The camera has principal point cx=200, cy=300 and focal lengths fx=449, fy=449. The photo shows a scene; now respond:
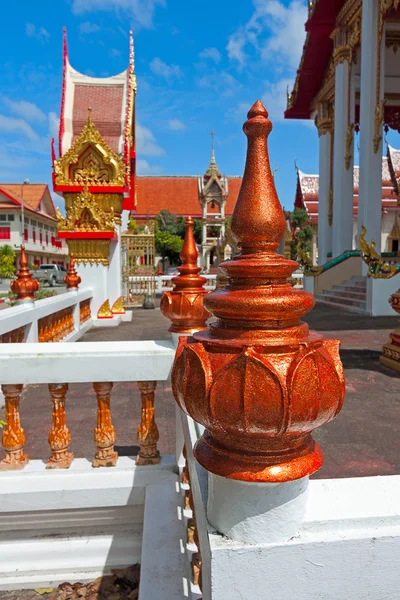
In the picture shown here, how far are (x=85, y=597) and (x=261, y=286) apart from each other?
6.20 ft

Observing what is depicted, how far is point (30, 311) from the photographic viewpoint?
5.14m

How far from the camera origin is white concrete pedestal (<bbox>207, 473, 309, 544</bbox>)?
0.97 metres

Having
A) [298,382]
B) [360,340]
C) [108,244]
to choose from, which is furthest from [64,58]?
[298,382]

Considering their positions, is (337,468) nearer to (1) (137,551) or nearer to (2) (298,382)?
(1) (137,551)

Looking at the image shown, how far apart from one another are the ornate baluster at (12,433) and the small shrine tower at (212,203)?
1538 inches

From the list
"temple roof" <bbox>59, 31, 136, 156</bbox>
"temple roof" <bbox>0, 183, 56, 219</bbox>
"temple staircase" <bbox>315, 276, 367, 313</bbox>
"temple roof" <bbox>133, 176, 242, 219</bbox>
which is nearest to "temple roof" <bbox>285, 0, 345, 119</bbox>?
"temple roof" <bbox>59, 31, 136, 156</bbox>

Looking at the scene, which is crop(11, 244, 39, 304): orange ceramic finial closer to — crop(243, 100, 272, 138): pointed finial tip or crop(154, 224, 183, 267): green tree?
crop(243, 100, 272, 138): pointed finial tip

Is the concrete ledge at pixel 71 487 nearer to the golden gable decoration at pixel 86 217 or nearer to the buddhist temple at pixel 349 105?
the golden gable decoration at pixel 86 217

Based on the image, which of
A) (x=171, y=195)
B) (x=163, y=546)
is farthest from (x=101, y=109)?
(x=171, y=195)

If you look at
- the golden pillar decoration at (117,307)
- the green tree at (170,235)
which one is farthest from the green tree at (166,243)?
the golden pillar decoration at (117,307)

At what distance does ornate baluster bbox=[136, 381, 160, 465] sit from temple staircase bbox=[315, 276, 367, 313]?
8.88 m

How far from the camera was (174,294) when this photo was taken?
2.22m

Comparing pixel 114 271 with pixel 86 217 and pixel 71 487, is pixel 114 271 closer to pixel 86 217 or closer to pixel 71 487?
pixel 86 217

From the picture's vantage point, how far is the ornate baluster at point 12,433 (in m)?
2.15
